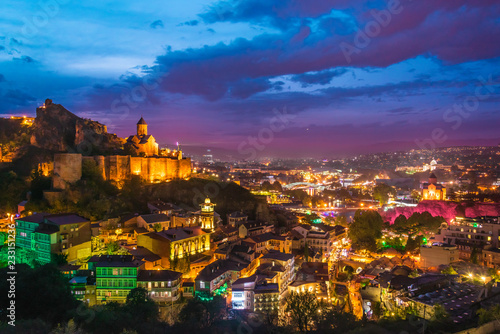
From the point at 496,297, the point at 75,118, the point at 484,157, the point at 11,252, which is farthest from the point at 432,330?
the point at 484,157

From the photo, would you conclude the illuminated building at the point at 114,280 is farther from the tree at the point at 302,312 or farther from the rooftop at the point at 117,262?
the tree at the point at 302,312

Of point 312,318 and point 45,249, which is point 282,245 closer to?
point 312,318

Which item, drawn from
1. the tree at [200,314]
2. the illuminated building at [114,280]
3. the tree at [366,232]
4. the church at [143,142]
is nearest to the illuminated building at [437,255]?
the tree at [366,232]

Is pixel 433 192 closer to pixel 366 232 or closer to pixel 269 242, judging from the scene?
pixel 366 232

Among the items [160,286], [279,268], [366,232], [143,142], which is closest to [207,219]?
[279,268]

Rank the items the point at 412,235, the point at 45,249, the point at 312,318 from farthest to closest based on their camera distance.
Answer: the point at 412,235
the point at 45,249
the point at 312,318

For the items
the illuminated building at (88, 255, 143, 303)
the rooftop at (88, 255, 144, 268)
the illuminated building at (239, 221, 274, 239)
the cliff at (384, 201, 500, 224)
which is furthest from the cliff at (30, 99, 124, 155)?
the cliff at (384, 201, 500, 224)
